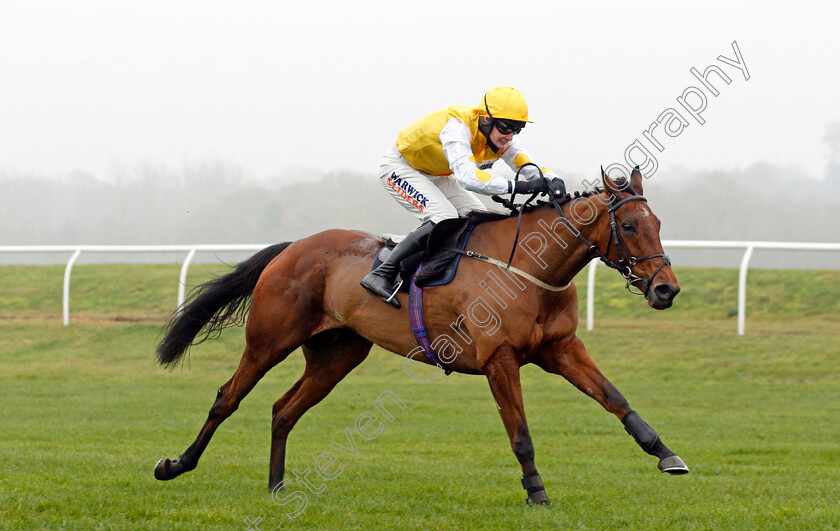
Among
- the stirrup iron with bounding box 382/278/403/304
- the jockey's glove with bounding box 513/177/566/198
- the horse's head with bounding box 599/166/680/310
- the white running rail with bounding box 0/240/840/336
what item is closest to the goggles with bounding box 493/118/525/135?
the jockey's glove with bounding box 513/177/566/198

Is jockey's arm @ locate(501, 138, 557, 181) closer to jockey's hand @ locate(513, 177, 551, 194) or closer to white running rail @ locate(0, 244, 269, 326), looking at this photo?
jockey's hand @ locate(513, 177, 551, 194)

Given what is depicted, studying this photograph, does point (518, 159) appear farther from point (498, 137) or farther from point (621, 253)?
point (621, 253)

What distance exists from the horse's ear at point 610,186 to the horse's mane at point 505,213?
14cm

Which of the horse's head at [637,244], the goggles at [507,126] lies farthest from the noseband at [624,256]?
the goggles at [507,126]

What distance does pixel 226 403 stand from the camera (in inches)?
238

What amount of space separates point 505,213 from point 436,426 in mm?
4488

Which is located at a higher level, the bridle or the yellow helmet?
the yellow helmet

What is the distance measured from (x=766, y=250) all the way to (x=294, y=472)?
381 inches

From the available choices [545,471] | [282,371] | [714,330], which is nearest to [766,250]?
[714,330]

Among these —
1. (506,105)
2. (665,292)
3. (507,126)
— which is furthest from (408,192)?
(665,292)

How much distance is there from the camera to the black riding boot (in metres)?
5.59

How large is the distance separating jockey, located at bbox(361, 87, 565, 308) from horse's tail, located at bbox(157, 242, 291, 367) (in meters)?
1.18

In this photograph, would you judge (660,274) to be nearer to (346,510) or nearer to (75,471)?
(346,510)

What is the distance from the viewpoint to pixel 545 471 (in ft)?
22.5
